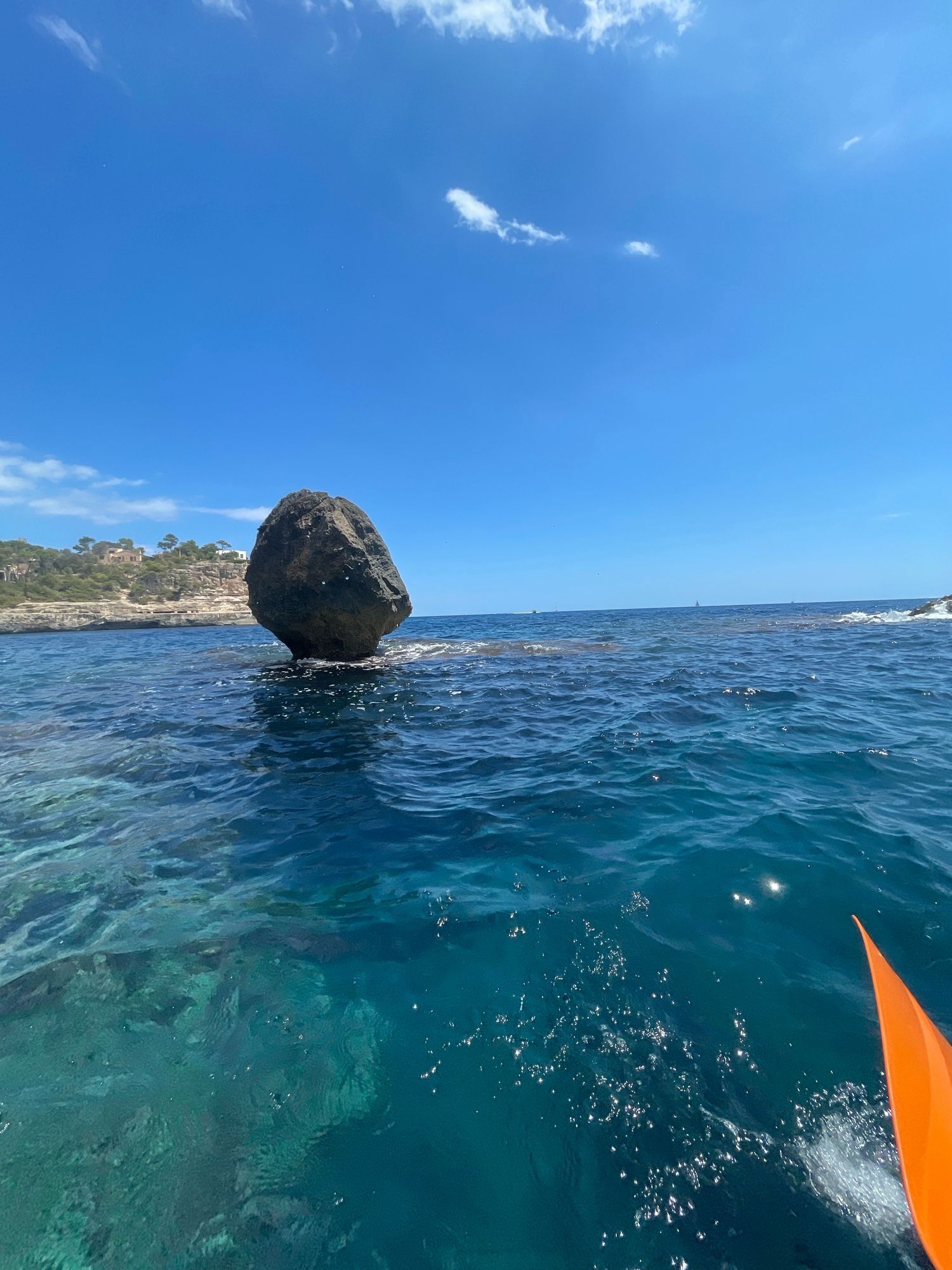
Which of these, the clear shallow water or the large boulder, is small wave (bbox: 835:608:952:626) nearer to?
the large boulder

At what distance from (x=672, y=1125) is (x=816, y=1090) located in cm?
80

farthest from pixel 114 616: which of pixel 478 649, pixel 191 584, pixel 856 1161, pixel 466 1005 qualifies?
pixel 856 1161


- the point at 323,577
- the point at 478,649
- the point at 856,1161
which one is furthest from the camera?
the point at 478,649

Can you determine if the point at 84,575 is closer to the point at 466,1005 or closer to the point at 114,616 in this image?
the point at 114,616

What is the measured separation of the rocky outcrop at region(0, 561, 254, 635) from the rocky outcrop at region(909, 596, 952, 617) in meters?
55.0

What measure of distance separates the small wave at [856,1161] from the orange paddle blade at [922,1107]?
0.08m

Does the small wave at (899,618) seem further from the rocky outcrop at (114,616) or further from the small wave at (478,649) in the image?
the rocky outcrop at (114,616)

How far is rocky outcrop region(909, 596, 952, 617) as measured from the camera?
35656 millimetres

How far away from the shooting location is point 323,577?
16.5 m

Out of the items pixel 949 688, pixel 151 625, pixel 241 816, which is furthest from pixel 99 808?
pixel 151 625

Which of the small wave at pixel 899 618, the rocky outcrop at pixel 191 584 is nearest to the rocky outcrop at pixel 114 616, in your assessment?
the rocky outcrop at pixel 191 584

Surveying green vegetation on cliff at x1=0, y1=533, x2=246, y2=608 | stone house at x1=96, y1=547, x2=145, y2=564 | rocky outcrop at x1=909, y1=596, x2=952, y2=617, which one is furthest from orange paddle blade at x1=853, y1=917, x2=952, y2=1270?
stone house at x1=96, y1=547, x2=145, y2=564

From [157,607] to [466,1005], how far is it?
8672cm

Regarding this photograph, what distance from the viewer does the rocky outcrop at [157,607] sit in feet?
204
